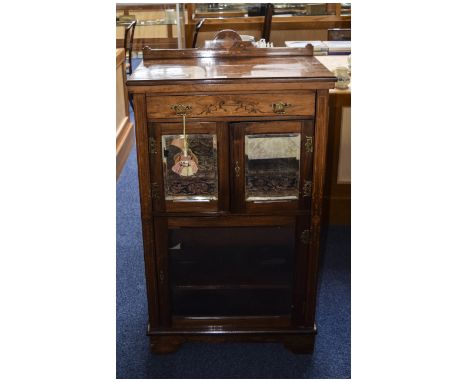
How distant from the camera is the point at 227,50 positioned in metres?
1.82

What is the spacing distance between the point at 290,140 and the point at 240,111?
0.65 ft

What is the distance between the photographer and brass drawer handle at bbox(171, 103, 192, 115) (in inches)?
60.9

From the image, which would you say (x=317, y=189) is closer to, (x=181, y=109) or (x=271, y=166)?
(x=271, y=166)

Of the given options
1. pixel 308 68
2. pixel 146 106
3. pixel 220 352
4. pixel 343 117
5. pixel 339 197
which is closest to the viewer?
pixel 146 106

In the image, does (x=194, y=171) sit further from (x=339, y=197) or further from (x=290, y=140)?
(x=339, y=197)

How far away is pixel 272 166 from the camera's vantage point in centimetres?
165

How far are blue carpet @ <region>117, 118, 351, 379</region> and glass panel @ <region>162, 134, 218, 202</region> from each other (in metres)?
0.68

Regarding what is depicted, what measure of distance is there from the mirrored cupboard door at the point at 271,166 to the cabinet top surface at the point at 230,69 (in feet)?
0.51

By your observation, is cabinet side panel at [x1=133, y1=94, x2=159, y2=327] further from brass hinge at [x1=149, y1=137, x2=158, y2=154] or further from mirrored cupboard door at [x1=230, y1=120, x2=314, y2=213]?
mirrored cupboard door at [x1=230, y1=120, x2=314, y2=213]

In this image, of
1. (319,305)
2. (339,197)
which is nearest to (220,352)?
(319,305)

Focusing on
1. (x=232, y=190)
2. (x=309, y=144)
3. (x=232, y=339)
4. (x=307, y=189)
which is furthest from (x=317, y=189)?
(x=232, y=339)

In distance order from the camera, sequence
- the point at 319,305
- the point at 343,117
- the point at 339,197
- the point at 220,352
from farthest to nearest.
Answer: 1. the point at 339,197
2. the point at 343,117
3. the point at 319,305
4. the point at 220,352

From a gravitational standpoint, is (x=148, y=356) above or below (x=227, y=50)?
below

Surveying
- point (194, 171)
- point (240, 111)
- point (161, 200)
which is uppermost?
point (240, 111)
